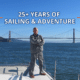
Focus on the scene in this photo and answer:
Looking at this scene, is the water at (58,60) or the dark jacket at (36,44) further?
the water at (58,60)

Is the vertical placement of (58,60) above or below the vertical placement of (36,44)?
below

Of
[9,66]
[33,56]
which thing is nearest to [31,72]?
[33,56]

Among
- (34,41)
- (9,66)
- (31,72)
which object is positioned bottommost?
(9,66)

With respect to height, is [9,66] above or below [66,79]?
above

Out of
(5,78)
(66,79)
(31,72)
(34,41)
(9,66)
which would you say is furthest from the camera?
(66,79)

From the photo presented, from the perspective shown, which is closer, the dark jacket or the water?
the dark jacket

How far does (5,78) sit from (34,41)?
3.73ft

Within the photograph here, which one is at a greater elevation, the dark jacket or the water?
the dark jacket

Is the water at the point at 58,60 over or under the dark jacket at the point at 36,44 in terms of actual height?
under

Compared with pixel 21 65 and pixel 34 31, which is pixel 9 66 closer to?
pixel 21 65

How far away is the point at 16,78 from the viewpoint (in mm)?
2588

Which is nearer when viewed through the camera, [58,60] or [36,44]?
[36,44]

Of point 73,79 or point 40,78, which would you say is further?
point 73,79

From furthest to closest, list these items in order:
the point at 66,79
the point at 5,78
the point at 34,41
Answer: the point at 66,79, the point at 34,41, the point at 5,78
